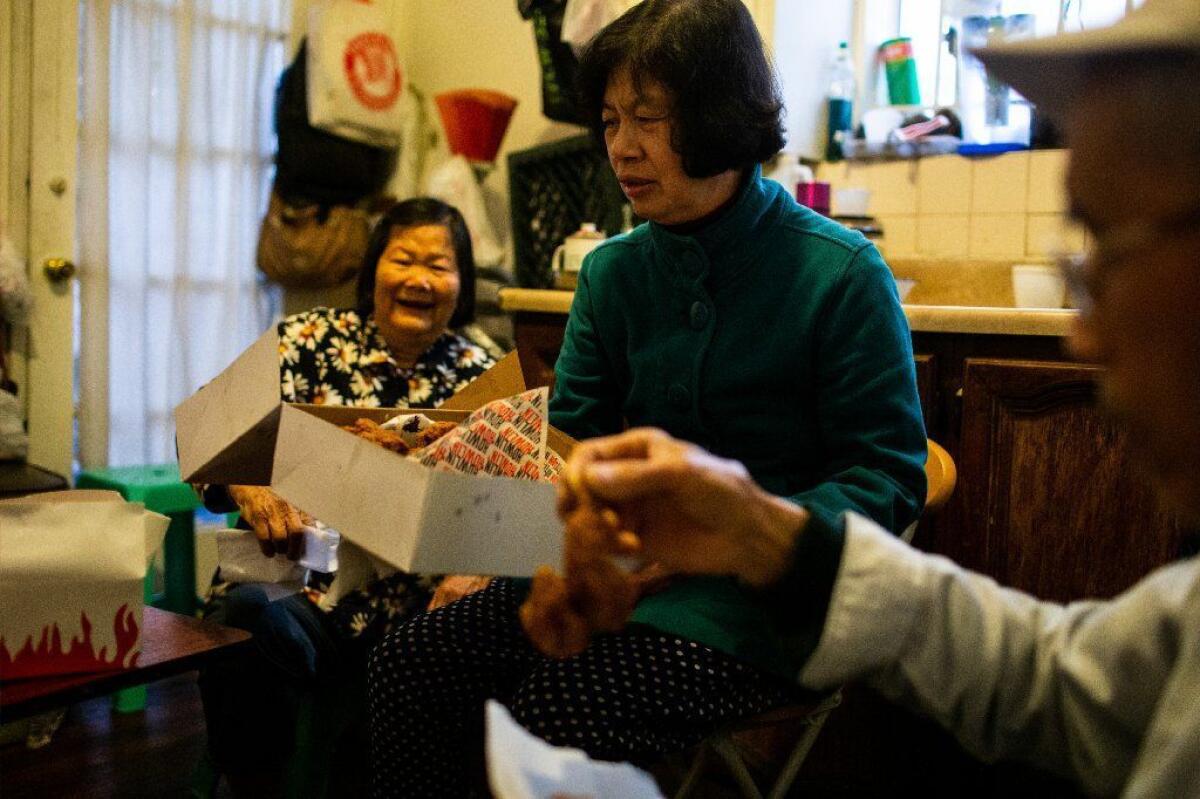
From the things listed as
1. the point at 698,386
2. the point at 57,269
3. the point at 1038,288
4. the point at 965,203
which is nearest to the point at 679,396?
the point at 698,386

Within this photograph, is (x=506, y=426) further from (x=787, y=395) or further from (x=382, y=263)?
(x=382, y=263)

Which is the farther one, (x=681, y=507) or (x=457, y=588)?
(x=457, y=588)

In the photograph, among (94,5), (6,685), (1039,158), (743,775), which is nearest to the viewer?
(6,685)

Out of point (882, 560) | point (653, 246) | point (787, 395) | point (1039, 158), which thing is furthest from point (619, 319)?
point (1039, 158)

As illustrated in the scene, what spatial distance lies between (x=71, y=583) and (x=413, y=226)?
116 centimetres

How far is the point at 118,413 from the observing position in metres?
3.11

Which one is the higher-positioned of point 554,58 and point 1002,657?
point 554,58

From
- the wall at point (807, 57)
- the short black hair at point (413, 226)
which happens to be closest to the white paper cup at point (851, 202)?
the wall at point (807, 57)

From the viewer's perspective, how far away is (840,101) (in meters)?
2.77

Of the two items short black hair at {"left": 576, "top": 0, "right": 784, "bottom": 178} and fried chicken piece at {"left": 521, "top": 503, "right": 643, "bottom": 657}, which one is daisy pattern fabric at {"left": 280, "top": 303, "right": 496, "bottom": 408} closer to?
short black hair at {"left": 576, "top": 0, "right": 784, "bottom": 178}

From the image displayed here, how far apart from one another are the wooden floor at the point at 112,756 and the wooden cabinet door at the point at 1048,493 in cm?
150

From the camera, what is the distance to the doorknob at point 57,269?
9.53 feet

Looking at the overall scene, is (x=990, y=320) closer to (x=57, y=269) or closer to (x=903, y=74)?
(x=903, y=74)

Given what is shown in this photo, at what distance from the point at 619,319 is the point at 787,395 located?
0.26 m
